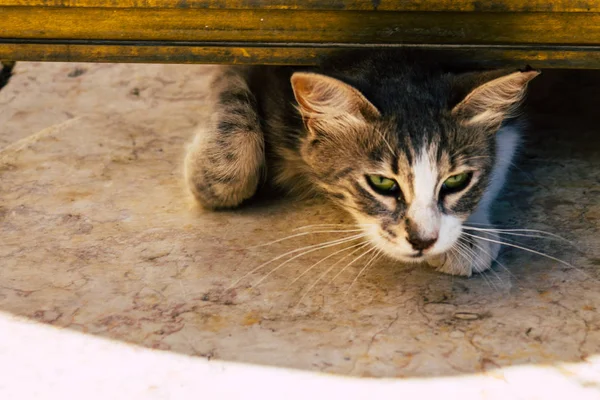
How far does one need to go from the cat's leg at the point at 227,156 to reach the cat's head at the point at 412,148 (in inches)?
11.7

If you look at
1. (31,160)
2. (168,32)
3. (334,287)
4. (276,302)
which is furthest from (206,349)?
(31,160)

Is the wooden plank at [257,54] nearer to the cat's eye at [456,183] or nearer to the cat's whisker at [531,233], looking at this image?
the cat's eye at [456,183]

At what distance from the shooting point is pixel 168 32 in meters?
2.21

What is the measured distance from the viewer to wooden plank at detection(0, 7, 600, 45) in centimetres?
214

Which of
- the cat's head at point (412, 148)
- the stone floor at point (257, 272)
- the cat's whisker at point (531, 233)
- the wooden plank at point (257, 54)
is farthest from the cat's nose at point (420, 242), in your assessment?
the wooden plank at point (257, 54)

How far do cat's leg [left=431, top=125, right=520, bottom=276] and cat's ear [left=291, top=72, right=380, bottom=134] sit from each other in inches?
16.8

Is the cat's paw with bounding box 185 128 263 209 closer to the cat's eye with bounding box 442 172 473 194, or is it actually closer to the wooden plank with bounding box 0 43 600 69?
the wooden plank with bounding box 0 43 600 69

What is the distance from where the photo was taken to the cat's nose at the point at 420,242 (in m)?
1.93

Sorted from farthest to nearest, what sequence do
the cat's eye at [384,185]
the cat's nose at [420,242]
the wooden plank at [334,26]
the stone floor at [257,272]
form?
the wooden plank at [334,26]
the cat's eye at [384,185]
the cat's nose at [420,242]
the stone floor at [257,272]

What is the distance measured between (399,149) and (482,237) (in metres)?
0.36

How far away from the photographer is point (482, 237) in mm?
2123

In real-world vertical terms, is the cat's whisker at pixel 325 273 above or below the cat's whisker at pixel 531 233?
below

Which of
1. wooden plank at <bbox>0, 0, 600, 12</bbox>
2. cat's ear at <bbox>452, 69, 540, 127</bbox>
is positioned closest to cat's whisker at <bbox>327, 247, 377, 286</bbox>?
cat's ear at <bbox>452, 69, 540, 127</bbox>

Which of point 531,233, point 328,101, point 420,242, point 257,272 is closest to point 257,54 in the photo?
point 328,101
